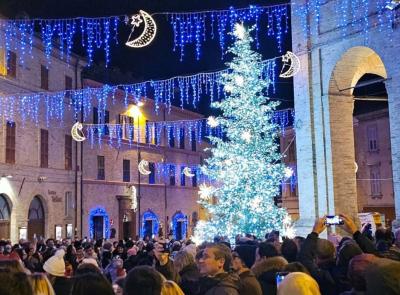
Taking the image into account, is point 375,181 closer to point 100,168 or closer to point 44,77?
point 100,168

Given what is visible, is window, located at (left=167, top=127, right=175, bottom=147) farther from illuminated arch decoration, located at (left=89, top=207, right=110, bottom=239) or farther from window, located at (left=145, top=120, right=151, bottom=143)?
illuminated arch decoration, located at (left=89, top=207, right=110, bottom=239)

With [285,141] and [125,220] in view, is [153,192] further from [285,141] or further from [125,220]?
[285,141]

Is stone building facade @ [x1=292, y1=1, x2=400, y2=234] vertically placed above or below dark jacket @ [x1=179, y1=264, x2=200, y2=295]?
above

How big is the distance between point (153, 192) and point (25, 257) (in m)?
29.9

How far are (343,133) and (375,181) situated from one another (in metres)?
19.1

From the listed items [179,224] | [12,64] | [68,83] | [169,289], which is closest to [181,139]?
[179,224]

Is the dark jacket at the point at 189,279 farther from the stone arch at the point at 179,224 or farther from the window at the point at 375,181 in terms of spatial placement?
the stone arch at the point at 179,224

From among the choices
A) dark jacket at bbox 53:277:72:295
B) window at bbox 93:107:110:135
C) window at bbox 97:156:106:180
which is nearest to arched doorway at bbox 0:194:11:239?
window at bbox 97:156:106:180

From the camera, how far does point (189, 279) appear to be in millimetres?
6863

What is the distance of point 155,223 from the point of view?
1647 inches

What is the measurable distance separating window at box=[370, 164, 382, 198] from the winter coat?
33.1m

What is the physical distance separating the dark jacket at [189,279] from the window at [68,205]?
86.2ft

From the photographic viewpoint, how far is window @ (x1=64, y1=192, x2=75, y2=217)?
32250 mm

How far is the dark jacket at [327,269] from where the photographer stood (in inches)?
244
